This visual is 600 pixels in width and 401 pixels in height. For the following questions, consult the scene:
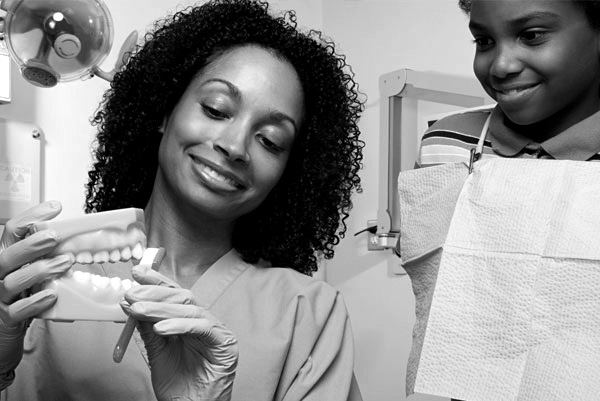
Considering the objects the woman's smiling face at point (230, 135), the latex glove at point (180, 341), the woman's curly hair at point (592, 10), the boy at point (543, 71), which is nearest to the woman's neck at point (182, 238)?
the woman's smiling face at point (230, 135)

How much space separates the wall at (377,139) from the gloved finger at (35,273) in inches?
51.5

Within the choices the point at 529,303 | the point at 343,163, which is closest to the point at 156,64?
the point at 343,163

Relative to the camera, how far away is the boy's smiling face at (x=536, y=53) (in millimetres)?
1078

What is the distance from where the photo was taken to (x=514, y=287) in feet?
3.41

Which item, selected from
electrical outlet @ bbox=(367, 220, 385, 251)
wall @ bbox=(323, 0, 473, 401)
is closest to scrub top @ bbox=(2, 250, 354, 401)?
electrical outlet @ bbox=(367, 220, 385, 251)

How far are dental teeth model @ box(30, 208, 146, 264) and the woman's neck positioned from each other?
305 millimetres

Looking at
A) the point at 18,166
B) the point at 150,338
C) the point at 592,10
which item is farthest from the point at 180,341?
the point at 18,166

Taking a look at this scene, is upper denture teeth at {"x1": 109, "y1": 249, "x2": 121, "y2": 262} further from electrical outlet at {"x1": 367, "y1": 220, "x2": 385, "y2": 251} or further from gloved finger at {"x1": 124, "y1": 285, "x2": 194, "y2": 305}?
electrical outlet at {"x1": 367, "y1": 220, "x2": 385, "y2": 251}

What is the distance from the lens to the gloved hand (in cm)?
96

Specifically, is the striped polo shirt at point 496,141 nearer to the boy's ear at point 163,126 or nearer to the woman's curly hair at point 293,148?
the woman's curly hair at point 293,148

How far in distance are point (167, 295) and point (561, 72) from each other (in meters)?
0.61

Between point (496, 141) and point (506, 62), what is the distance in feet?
0.54

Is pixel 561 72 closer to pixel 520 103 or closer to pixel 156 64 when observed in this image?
pixel 520 103

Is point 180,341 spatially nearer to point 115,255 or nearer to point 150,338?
point 150,338
